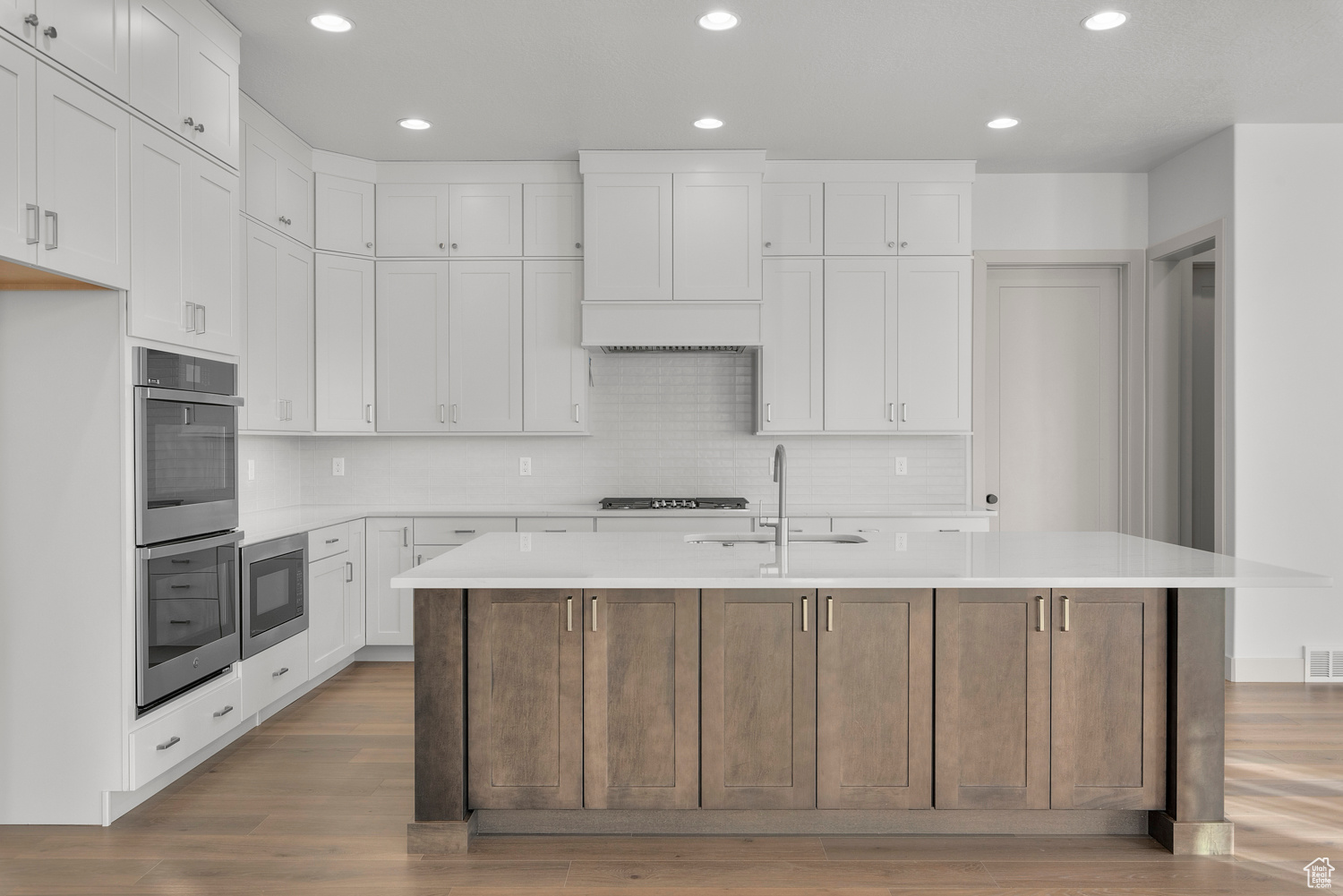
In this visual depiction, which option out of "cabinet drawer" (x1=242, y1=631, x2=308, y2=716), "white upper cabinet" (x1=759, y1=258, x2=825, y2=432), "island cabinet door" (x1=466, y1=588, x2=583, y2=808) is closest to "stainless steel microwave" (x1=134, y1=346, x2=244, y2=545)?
"cabinet drawer" (x1=242, y1=631, x2=308, y2=716)

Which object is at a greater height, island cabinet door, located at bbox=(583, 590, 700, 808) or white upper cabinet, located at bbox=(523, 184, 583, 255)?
white upper cabinet, located at bbox=(523, 184, 583, 255)

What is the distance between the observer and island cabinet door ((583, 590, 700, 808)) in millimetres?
2564

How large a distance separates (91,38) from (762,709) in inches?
111

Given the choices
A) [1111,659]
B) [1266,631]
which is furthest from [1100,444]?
[1111,659]

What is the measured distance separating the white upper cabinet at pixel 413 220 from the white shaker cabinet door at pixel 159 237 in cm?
190

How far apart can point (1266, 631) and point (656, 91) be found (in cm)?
413

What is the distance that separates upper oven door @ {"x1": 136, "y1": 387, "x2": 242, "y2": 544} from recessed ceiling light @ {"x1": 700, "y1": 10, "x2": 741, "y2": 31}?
7.52 ft

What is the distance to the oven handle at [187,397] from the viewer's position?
2.75 m

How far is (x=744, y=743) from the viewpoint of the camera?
2574mm

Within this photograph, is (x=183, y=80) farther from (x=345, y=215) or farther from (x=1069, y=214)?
(x=1069, y=214)

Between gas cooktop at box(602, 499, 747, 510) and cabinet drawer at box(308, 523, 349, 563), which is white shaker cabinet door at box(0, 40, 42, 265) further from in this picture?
gas cooktop at box(602, 499, 747, 510)

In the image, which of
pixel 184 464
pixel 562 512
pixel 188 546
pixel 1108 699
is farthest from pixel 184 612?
pixel 1108 699

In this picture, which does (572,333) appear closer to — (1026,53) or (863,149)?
(863,149)

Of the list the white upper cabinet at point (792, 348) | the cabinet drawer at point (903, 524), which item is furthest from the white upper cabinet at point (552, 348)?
the cabinet drawer at point (903, 524)
